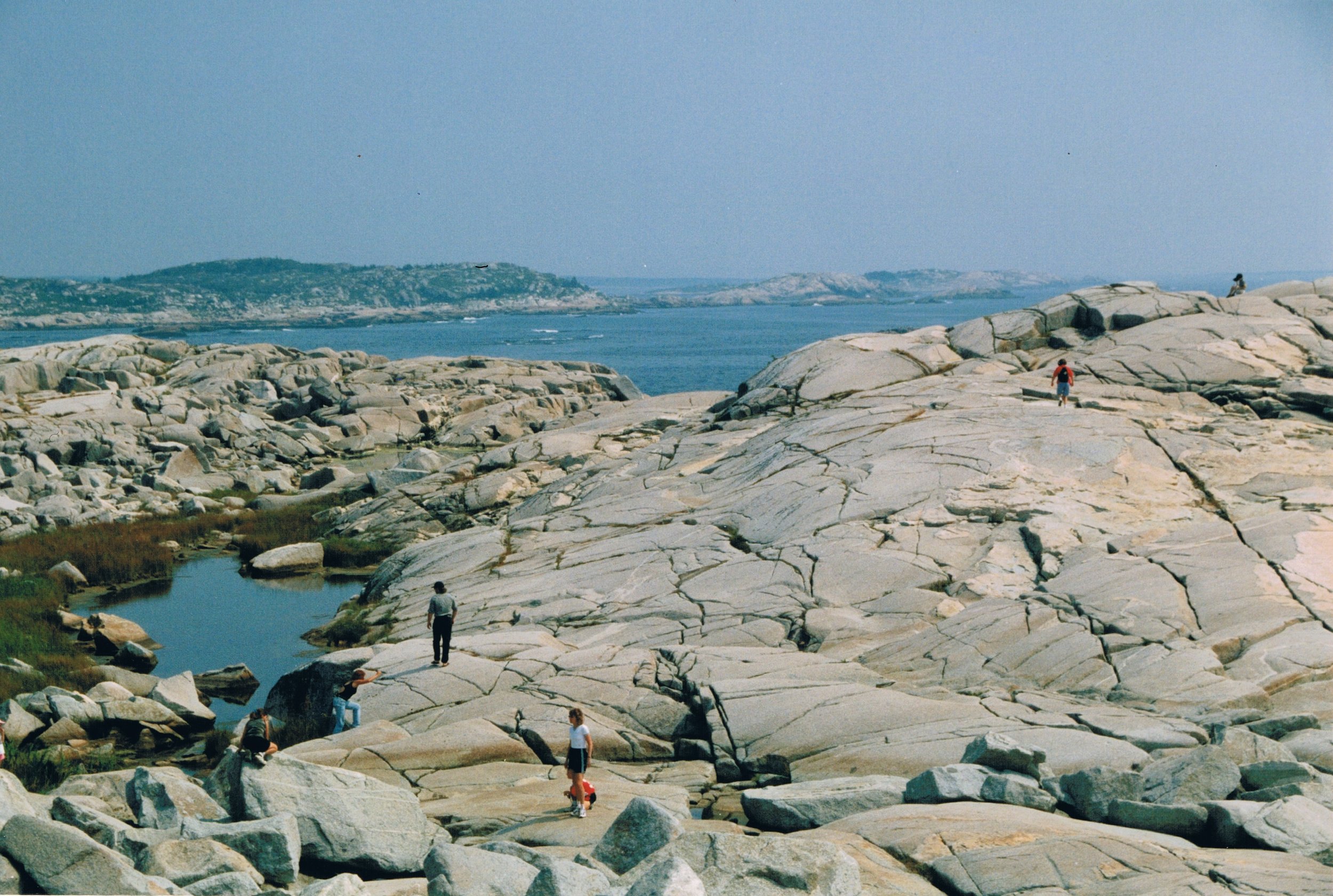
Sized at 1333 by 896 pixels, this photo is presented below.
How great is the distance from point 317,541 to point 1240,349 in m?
24.7

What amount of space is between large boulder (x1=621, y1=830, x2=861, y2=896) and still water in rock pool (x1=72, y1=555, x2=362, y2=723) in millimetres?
14254

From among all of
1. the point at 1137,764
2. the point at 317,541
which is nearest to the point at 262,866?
the point at 1137,764

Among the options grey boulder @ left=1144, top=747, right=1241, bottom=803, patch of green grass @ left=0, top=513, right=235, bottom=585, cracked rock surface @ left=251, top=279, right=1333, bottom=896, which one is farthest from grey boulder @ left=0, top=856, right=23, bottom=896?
patch of green grass @ left=0, top=513, right=235, bottom=585

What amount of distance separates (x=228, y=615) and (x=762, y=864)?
2153 centimetres

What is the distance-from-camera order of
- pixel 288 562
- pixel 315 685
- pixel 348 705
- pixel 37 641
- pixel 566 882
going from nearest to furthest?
pixel 566 882 < pixel 348 705 < pixel 315 685 < pixel 37 641 < pixel 288 562

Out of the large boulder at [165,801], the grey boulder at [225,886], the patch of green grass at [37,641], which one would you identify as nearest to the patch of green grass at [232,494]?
the patch of green grass at [37,641]

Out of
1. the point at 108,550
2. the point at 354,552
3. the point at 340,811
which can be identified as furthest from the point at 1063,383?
the point at 108,550

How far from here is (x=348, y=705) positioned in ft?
51.0

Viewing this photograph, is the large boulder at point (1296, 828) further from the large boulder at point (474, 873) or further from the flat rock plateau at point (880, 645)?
the large boulder at point (474, 873)

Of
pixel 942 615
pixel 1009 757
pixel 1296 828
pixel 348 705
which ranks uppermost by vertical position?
pixel 1296 828

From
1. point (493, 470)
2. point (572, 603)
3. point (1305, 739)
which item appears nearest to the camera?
point (1305, 739)

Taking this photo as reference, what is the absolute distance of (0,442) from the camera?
40.5 m

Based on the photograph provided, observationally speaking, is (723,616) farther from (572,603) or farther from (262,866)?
(262,866)

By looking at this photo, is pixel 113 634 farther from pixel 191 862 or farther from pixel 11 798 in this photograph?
pixel 191 862
